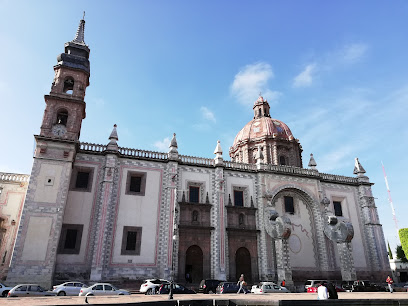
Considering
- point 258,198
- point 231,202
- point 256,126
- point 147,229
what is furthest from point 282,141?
point 147,229

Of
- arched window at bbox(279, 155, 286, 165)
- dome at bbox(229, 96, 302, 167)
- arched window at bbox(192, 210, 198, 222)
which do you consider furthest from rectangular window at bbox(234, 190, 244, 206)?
arched window at bbox(279, 155, 286, 165)

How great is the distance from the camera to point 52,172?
76.5 ft

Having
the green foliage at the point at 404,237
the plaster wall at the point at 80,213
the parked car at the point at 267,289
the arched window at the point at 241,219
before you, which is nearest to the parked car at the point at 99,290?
the plaster wall at the point at 80,213

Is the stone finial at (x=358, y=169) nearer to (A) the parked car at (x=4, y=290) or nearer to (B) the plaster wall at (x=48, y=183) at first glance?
(B) the plaster wall at (x=48, y=183)

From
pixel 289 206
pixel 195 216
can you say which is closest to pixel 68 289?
pixel 195 216

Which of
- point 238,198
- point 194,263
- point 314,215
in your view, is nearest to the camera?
point 194,263

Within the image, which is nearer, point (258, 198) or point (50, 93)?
point (50, 93)

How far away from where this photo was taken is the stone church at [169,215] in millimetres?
22812

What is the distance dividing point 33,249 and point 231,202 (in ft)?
56.8

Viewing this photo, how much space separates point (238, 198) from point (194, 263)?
25.9 ft

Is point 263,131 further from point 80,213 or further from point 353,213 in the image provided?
point 80,213

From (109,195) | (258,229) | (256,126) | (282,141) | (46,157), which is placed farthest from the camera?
(256,126)

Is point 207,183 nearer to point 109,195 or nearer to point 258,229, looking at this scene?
point 258,229

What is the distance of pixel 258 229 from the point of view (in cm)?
2925
